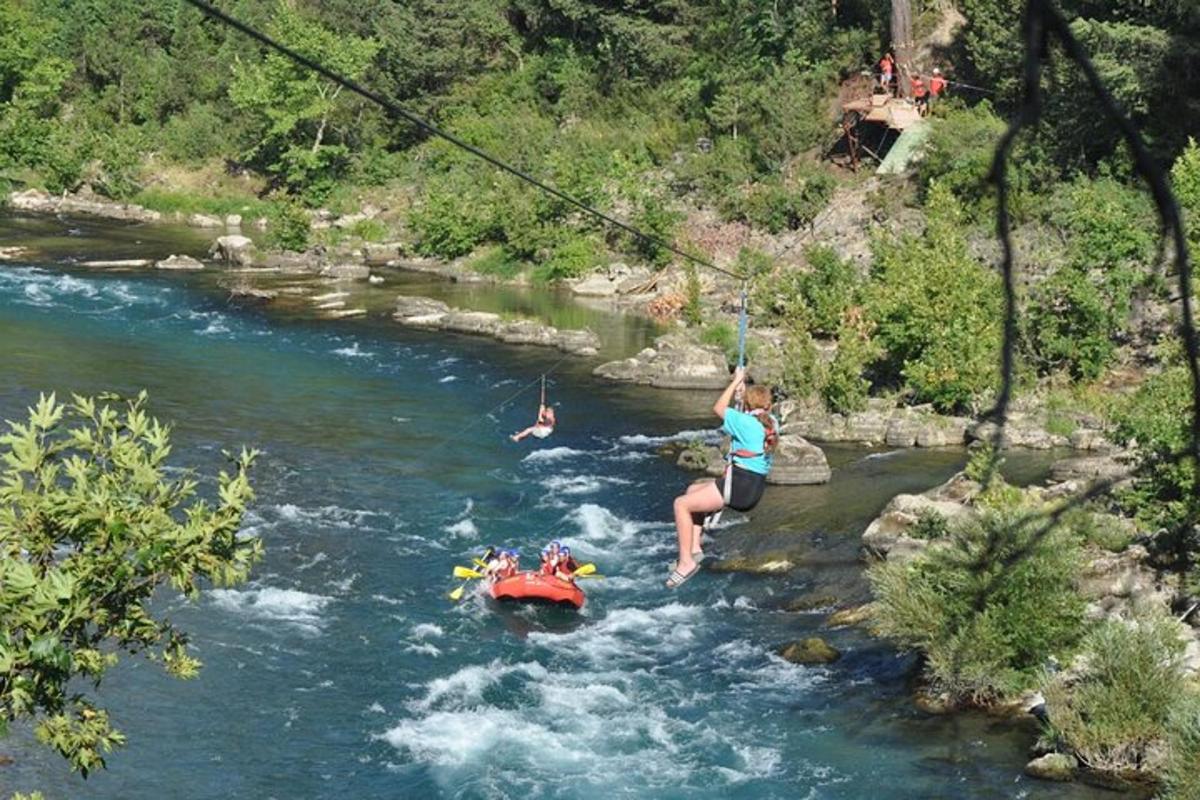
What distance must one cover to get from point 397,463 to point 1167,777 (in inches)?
649

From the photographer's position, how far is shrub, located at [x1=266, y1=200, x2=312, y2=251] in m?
50.5

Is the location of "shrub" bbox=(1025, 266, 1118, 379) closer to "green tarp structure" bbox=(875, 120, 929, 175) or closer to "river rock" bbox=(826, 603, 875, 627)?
"river rock" bbox=(826, 603, 875, 627)

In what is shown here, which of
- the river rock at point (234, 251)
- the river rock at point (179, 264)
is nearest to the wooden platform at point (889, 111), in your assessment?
the river rock at point (234, 251)

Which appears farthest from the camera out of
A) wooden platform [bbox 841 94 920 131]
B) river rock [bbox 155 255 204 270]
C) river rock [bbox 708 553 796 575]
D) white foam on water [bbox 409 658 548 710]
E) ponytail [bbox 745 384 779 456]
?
wooden platform [bbox 841 94 920 131]

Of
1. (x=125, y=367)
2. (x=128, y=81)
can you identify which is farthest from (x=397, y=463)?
(x=128, y=81)

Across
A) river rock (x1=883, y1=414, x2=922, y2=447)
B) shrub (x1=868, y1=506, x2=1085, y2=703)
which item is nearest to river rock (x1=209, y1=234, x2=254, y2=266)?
river rock (x1=883, y1=414, x2=922, y2=447)

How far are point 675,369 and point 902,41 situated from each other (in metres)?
20.6

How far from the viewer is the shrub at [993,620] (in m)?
18.4

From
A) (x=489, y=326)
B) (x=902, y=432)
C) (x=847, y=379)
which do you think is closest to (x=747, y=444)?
(x=902, y=432)

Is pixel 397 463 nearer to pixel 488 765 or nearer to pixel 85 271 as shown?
pixel 488 765

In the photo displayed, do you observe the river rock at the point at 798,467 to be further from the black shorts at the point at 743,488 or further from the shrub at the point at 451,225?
the shrub at the point at 451,225

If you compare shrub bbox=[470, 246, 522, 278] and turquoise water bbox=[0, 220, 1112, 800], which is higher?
shrub bbox=[470, 246, 522, 278]

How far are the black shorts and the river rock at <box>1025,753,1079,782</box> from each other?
6.73 meters

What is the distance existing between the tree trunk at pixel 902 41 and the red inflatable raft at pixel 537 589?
108ft
